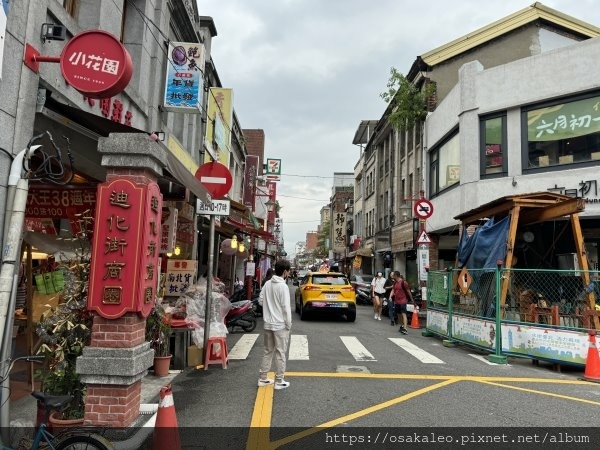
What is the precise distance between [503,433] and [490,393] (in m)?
1.70

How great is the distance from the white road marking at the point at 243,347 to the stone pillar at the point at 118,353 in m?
4.44

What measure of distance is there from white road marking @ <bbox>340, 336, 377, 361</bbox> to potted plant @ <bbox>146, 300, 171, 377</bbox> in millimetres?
3669

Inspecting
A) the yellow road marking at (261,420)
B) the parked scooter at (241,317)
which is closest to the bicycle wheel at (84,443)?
the yellow road marking at (261,420)

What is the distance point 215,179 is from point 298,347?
427 centimetres

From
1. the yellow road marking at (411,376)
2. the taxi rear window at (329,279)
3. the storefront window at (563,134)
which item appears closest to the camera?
the yellow road marking at (411,376)

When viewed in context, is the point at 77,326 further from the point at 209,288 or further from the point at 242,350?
the point at 242,350

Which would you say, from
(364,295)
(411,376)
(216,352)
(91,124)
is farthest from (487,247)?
(364,295)

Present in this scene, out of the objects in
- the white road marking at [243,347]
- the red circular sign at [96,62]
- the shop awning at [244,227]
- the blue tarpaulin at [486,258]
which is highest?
the red circular sign at [96,62]

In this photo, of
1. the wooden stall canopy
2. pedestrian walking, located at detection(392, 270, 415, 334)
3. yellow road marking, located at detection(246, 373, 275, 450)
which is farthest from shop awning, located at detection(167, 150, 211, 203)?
pedestrian walking, located at detection(392, 270, 415, 334)

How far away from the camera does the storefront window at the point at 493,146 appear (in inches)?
609

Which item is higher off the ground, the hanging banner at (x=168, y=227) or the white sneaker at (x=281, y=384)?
the hanging banner at (x=168, y=227)

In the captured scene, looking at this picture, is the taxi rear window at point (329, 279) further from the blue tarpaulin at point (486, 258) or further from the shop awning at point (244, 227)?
the blue tarpaulin at point (486, 258)

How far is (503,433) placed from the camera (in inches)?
194

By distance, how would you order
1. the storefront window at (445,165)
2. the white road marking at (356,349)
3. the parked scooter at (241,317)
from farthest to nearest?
the storefront window at (445,165), the parked scooter at (241,317), the white road marking at (356,349)
